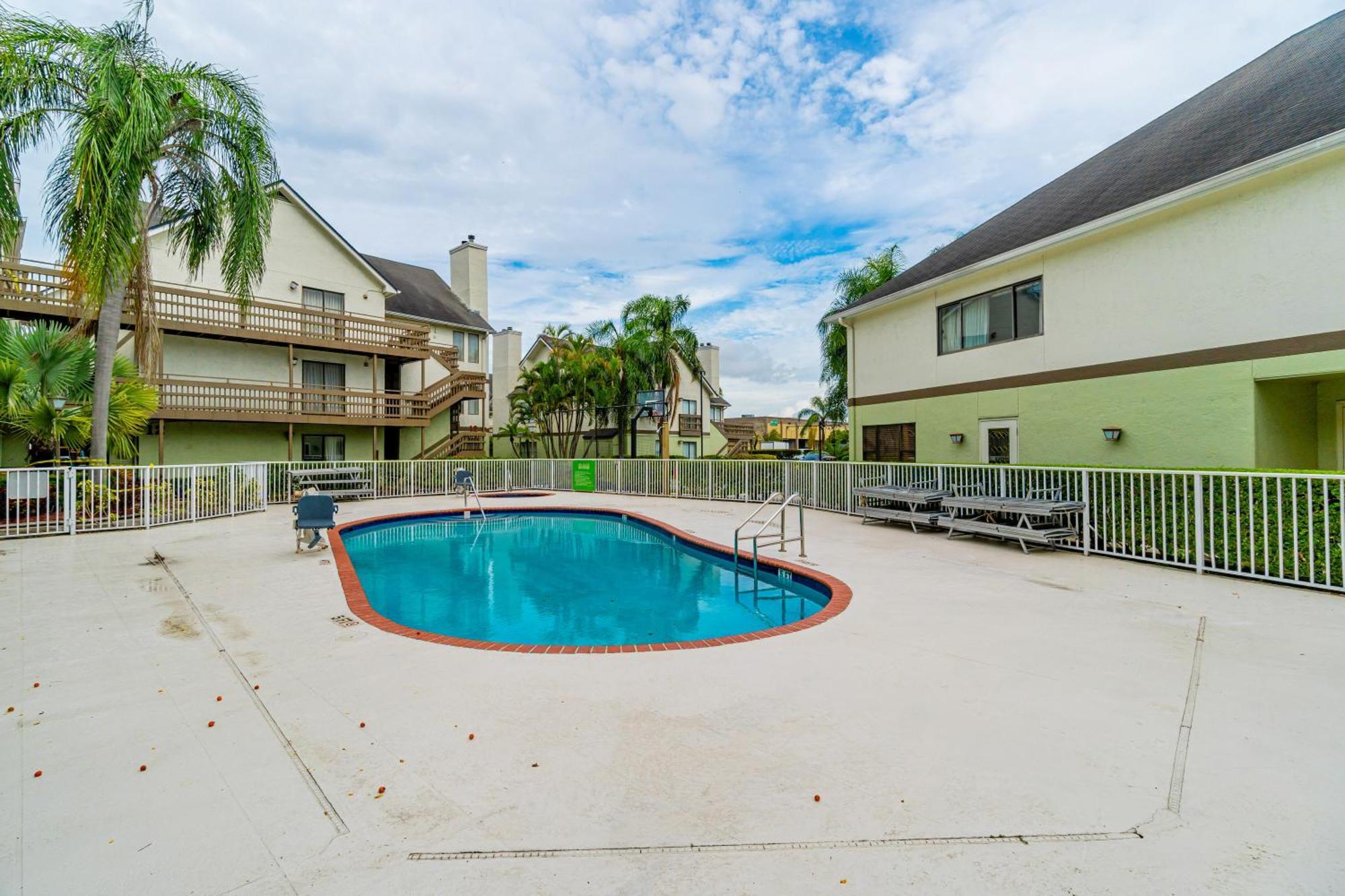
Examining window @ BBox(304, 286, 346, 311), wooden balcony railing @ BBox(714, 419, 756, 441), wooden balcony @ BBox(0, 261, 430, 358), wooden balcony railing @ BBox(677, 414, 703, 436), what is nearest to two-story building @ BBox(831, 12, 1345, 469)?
wooden balcony @ BBox(0, 261, 430, 358)

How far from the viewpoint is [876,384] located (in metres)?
16.0

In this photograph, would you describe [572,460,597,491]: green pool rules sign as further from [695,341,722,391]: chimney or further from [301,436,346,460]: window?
[695,341,722,391]: chimney

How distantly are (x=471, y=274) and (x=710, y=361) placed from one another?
1491 centimetres

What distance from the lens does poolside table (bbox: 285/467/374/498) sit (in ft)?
56.0

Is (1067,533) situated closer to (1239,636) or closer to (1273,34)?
(1239,636)

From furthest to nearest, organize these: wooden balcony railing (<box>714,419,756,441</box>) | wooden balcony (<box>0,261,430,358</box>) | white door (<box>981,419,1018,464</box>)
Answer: wooden balcony railing (<box>714,419,756,441</box>)
wooden balcony (<box>0,261,430,358</box>)
white door (<box>981,419,1018,464</box>)

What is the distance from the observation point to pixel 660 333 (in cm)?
2461

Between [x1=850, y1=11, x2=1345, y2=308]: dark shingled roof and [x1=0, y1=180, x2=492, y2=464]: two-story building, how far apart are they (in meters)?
18.1

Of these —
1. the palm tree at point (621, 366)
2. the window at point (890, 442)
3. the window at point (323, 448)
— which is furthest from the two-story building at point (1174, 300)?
the window at point (323, 448)

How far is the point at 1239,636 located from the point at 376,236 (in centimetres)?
2785

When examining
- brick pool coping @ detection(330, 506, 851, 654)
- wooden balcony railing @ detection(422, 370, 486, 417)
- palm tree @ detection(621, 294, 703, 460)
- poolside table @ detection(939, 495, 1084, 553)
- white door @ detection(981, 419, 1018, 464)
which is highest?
palm tree @ detection(621, 294, 703, 460)

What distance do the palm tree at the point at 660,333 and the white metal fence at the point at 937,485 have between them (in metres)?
5.88

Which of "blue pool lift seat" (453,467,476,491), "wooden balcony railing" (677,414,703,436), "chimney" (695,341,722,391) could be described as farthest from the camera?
"chimney" (695,341,722,391)

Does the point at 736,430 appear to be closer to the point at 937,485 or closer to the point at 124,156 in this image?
the point at 937,485
